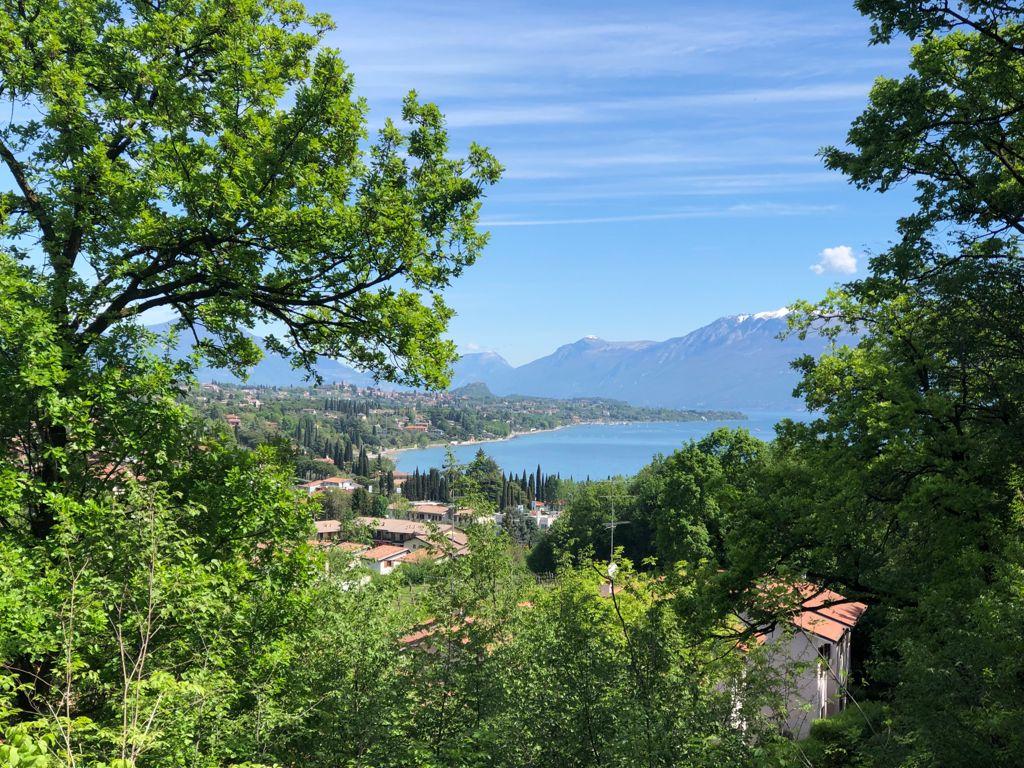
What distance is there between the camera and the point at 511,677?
292 inches

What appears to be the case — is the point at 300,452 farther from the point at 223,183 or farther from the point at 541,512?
the point at 541,512

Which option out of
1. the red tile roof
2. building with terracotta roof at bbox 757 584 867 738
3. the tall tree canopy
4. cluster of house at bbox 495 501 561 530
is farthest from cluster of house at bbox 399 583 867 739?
cluster of house at bbox 495 501 561 530

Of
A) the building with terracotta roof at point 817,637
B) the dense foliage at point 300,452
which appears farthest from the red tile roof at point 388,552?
the dense foliage at point 300,452

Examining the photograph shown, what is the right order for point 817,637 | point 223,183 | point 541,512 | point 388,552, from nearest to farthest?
point 223,183, point 817,637, point 388,552, point 541,512

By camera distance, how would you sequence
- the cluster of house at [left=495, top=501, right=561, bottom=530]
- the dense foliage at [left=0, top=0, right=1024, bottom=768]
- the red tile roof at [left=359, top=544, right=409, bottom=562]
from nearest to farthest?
the dense foliage at [left=0, top=0, right=1024, bottom=768]
the red tile roof at [left=359, top=544, right=409, bottom=562]
the cluster of house at [left=495, top=501, right=561, bottom=530]

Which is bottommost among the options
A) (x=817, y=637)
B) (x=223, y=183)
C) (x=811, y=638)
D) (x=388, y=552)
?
(x=388, y=552)

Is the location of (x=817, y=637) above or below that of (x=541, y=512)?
above

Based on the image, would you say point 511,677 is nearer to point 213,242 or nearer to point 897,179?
point 213,242

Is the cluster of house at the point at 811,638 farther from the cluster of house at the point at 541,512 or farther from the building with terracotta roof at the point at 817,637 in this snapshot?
the cluster of house at the point at 541,512

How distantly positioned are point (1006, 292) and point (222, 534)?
1058cm

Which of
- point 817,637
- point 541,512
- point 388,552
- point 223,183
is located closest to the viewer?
point 223,183

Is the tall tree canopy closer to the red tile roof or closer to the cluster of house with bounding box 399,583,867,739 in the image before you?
the cluster of house with bounding box 399,583,867,739

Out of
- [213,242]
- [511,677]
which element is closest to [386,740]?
[511,677]

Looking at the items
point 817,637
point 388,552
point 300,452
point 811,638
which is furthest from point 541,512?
point 300,452
